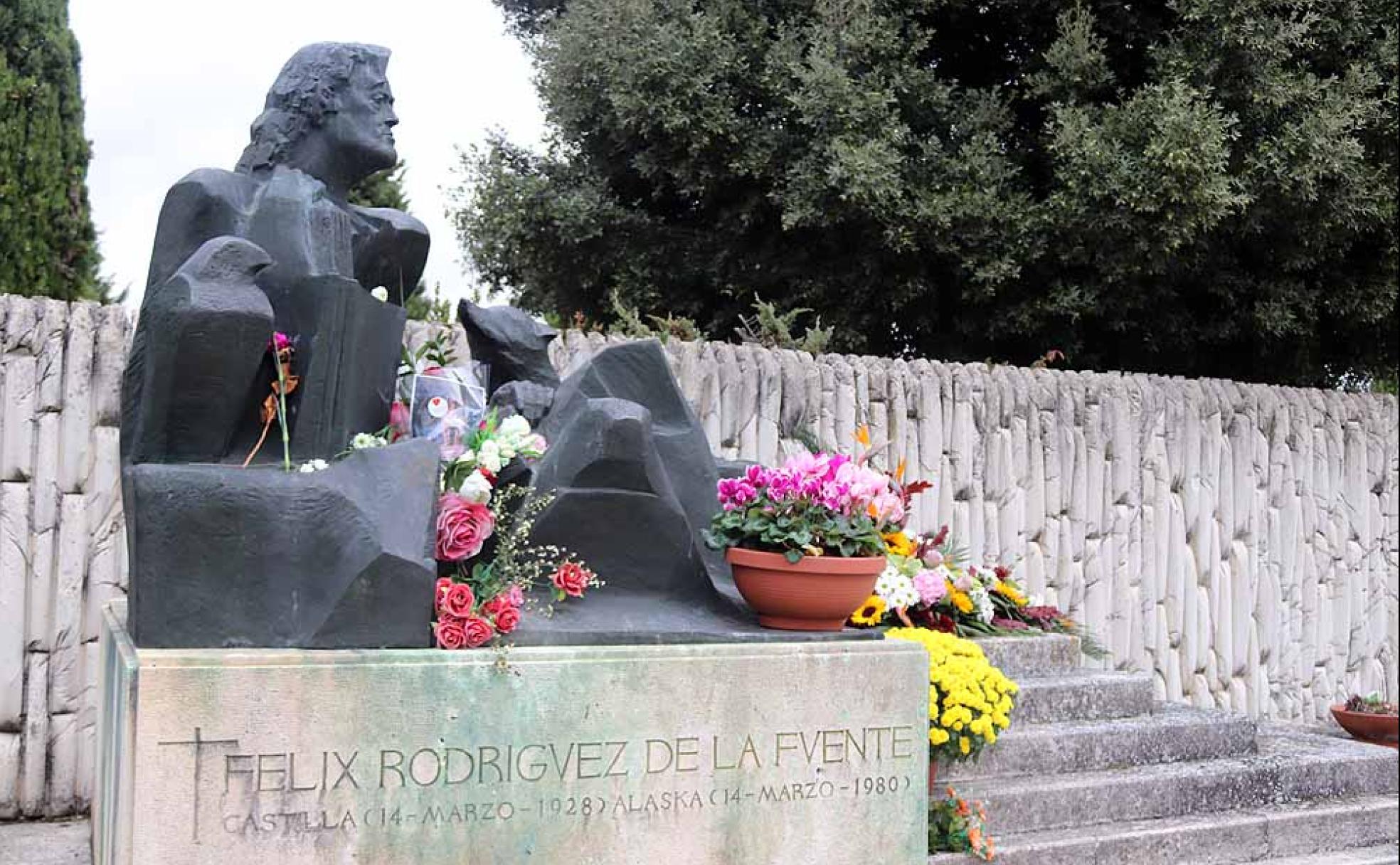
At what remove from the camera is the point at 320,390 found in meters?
3.35

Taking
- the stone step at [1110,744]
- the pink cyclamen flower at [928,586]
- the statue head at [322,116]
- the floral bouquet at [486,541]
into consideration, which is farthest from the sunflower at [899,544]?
the statue head at [322,116]

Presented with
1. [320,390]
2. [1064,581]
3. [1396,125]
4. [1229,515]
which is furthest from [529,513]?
[1396,125]

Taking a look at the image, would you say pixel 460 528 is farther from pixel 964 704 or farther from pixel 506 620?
pixel 964 704

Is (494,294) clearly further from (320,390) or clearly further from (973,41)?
(320,390)

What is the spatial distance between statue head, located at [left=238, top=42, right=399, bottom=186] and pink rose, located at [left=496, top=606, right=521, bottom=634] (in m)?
1.40

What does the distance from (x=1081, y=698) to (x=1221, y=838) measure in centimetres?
77

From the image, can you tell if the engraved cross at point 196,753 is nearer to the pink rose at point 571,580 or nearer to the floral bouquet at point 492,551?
the floral bouquet at point 492,551

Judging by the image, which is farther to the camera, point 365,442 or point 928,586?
point 928,586

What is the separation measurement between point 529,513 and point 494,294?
25.9ft

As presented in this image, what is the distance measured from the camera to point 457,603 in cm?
313

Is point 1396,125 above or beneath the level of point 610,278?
above

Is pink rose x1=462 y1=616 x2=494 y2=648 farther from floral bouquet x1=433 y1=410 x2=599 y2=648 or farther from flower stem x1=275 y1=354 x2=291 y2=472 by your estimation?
flower stem x1=275 y1=354 x2=291 y2=472

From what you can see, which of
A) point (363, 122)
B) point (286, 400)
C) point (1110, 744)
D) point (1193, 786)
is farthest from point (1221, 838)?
point (363, 122)

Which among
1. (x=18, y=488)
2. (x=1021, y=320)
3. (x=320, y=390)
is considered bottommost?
(x=18, y=488)
